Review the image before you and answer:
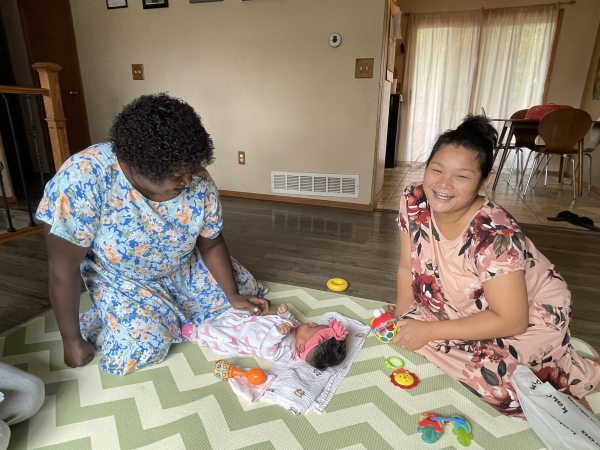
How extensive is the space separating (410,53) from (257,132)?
3.46 metres

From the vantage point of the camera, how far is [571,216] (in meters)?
2.83

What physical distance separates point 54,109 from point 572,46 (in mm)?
5768

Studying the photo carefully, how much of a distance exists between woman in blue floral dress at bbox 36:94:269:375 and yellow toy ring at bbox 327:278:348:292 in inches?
17.2

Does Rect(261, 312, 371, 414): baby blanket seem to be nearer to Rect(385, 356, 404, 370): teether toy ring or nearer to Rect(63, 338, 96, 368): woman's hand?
Rect(385, 356, 404, 370): teether toy ring

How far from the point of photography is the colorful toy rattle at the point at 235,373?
3.73 feet

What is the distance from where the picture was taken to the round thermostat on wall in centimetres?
286

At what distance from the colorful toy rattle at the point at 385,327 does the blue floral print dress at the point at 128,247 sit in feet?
2.03

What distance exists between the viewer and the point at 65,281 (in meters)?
1.06

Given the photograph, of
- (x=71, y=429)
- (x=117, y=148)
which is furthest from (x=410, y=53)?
(x=71, y=429)

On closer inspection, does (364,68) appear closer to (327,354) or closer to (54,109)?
(54,109)

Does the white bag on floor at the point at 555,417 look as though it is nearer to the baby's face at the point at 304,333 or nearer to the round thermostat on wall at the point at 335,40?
the baby's face at the point at 304,333

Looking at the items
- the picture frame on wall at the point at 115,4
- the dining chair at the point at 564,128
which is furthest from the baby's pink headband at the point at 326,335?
the picture frame on wall at the point at 115,4

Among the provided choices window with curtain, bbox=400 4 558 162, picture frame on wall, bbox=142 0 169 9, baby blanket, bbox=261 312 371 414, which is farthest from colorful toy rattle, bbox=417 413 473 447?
window with curtain, bbox=400 4 558 162

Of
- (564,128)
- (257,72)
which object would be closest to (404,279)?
(257,72)
